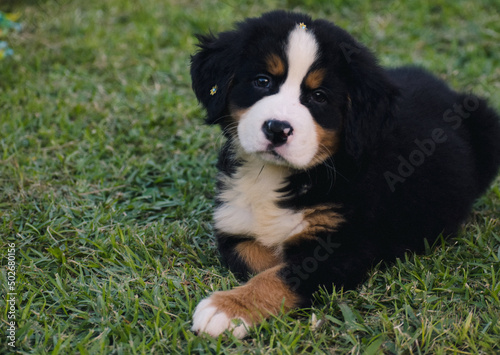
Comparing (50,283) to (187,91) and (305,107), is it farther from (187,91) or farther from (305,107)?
(187,91)

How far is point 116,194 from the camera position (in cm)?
359

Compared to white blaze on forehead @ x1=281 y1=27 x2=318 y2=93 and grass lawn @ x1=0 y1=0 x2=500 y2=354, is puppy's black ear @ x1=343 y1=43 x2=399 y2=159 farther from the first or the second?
grass lawn @ x1=0 y1=0 x2=500 y2=354

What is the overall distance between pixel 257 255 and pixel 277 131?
0.68m

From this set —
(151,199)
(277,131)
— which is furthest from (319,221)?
(151,199)

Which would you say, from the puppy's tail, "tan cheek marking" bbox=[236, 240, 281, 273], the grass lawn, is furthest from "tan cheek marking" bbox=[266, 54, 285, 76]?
the puppy's tail

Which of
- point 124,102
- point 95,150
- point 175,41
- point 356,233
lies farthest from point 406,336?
point 175,41

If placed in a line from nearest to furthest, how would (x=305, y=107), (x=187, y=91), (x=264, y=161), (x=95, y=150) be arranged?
(x=305, y=107)
(x=264, y=161)
(x=95, y=150)
(x=187, y=91)

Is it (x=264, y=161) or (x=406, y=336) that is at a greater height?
(x=264, y=161)

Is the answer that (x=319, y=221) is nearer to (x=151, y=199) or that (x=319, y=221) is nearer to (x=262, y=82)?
(x=262, y=82)

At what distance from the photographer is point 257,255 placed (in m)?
2.87

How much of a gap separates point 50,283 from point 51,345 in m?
0.45

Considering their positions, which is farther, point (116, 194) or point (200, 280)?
point (116, 194)

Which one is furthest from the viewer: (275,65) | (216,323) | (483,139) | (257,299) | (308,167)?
(483,139)

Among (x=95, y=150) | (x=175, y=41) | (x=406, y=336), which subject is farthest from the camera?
(x=175, y=41)
